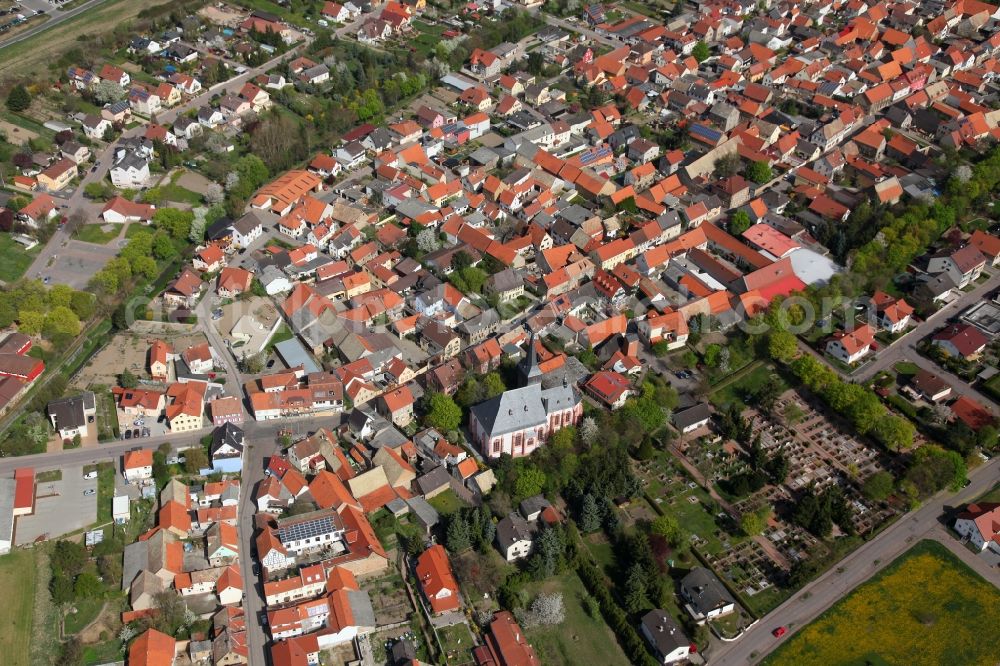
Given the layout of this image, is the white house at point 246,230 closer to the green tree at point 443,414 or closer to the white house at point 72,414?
the white house at point 72,414

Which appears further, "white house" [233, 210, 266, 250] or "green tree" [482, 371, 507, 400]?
"white house" [233, 210, 266, 250]

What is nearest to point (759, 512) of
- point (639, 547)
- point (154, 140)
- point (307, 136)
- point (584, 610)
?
point (639, 547)

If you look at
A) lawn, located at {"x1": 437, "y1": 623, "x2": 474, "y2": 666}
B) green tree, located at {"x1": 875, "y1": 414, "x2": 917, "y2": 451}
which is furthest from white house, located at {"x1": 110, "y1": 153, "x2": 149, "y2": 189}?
green tree, located at {"x1": 875, "y1": 414, "x2": 917, "y2": 451}

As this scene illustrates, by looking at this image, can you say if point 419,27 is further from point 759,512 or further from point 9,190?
point 759,512

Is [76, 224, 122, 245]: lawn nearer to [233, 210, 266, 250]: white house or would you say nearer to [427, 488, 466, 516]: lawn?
[233, 210, 266, 250]: white house

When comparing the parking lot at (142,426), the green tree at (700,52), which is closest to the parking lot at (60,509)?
the parking lot at (142,426)

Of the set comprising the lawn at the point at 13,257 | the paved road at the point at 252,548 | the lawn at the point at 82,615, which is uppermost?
the lawn at the point at 13,257
